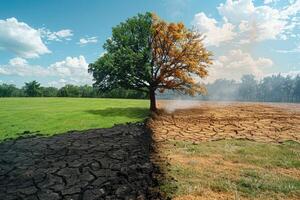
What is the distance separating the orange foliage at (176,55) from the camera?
1825 centimetres

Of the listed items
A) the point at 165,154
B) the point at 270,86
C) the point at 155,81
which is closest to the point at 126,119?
the point at 155,81

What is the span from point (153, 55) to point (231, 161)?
13.1 m

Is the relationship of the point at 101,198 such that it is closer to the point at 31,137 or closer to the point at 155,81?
the point at 31,137

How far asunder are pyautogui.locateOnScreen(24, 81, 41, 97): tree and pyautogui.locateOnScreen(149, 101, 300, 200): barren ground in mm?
56542

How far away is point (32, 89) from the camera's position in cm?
6222

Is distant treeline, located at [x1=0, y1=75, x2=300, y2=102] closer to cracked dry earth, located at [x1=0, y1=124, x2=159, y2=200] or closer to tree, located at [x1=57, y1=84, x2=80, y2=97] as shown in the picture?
tree, located at [x1=57, y1=84, x2=80, y2=97]

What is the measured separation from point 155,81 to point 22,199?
14.7 meters

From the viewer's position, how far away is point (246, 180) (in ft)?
17.9

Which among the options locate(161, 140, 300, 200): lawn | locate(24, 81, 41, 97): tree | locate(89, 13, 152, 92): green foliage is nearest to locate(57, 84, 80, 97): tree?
locate(24, 81, 41, 97): tree

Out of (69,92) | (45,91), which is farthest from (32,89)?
(69,92)

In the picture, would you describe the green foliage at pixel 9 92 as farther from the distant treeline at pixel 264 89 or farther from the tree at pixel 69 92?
the distant treeline at pixel 264 89

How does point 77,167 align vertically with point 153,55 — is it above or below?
below

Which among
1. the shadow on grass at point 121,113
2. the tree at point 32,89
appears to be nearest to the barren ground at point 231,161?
the shadow on grass at point 121,113

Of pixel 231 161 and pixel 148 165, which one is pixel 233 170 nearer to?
pixel 231 161
